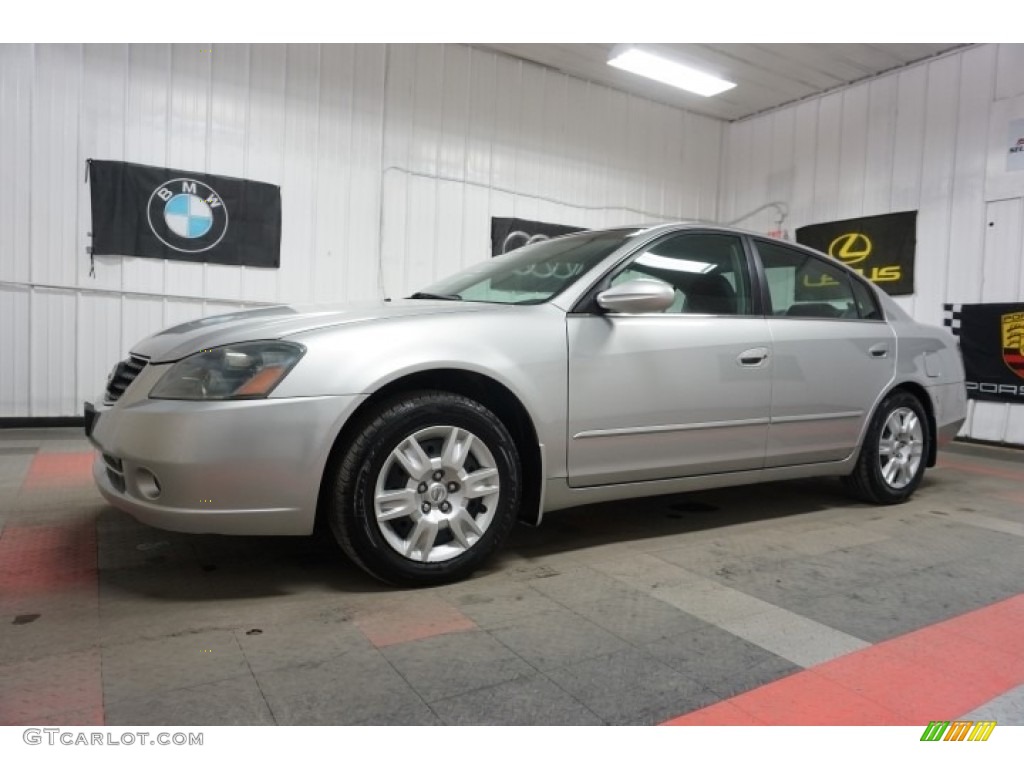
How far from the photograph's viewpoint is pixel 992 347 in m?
6.68

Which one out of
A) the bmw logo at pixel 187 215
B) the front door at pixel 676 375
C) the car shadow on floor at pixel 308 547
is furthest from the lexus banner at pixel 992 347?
the bmw logo at pixel 187 215

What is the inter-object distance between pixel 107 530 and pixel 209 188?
4.20 metres

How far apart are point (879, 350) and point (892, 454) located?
23.7 inches

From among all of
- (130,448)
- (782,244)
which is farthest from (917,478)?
(130,448)

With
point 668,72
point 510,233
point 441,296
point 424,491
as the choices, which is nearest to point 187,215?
point 510,233

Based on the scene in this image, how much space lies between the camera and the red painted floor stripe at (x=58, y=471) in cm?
366

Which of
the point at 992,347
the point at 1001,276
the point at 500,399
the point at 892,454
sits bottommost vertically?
the point at 892,454

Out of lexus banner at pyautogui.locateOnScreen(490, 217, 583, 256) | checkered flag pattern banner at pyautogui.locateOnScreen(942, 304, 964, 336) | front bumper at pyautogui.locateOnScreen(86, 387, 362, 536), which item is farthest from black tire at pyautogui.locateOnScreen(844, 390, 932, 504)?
lexus banner at pyautogui.locateOnScreen(490, 217, 583, 256)

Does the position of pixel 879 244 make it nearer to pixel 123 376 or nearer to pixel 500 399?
pixel 500 399

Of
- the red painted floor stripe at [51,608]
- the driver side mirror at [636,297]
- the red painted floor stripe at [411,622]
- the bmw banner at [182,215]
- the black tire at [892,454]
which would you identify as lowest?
the red painted floor stripe at [51,608]

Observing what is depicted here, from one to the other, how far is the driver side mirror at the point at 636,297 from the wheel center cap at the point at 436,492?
908mm

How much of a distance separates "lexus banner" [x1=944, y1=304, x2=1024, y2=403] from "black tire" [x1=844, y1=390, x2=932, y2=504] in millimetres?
3651

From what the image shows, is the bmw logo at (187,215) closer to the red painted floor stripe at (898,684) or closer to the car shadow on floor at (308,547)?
the car shadow on floor at (308,547)

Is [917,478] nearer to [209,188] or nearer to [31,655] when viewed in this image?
[31,655]
